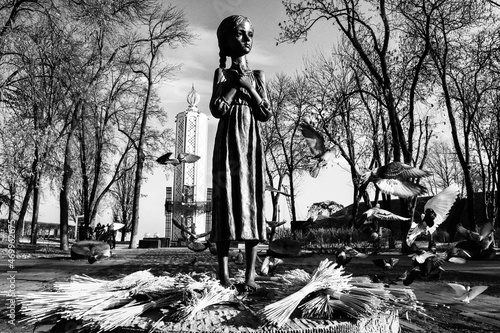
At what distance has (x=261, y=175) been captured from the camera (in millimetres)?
3504

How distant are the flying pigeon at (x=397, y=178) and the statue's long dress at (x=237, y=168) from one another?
1844 mm

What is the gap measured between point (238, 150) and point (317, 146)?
6.09 feet

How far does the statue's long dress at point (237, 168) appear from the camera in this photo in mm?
3332

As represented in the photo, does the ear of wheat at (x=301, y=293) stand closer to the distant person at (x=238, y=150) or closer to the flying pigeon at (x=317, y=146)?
the distant person at (x=238, y=150)

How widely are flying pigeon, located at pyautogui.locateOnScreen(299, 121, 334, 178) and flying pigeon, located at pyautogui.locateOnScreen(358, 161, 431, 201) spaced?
0.55 meters

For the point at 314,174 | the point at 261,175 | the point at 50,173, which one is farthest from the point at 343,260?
the point at 50,173

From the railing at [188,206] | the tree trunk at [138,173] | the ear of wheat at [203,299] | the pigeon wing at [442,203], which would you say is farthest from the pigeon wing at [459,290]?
the railing at [188,206]

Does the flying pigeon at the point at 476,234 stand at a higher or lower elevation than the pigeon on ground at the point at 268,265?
higher

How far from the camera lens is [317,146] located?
16.6ft

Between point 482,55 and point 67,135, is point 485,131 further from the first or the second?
point 67,135

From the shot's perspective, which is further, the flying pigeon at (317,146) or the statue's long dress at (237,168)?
the flying pigeon at (317,146)

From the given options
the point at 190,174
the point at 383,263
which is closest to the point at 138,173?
the point at 190,174

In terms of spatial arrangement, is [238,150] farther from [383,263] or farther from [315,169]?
[315,169]

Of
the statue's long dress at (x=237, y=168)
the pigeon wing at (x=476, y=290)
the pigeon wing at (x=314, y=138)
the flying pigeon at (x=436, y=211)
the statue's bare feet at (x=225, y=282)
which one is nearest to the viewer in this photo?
the pigeon wing at (x=476, y=290)
